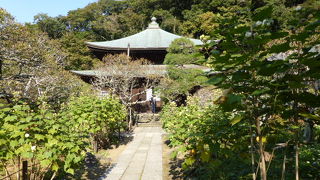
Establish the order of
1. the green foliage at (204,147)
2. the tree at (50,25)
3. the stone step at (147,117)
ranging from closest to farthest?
the green foliage at (204,147)
the stone step at (147,117)
the tree at (50,25)

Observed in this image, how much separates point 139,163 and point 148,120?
9190mm

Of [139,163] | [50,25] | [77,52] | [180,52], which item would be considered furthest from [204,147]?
[50,25]

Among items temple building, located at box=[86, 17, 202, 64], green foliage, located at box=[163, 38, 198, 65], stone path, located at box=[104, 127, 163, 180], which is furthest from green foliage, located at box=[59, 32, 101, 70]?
stone path, located at box=[104, 127, 163, 180]

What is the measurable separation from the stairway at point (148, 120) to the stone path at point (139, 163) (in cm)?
491

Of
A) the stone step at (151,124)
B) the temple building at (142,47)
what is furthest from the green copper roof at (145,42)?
the stone step at (151,124)

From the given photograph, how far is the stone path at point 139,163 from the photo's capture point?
5.23 meters

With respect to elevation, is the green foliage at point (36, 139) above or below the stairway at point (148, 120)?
above

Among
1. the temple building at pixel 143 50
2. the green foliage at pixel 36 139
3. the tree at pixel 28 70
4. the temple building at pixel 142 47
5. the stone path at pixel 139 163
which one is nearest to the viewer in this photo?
the green foliage at pixel 36 139

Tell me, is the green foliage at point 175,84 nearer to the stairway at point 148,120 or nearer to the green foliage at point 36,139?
the stairway at point 148,120

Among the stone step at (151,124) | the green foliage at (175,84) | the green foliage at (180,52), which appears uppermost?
the green foliage at (180,52)

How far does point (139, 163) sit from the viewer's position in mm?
6195

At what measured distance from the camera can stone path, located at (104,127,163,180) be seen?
5234 millimetres

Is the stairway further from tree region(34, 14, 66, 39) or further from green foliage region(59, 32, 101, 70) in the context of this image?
tree region(34, 14, 66, 39)

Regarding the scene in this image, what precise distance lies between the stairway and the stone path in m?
4.91
